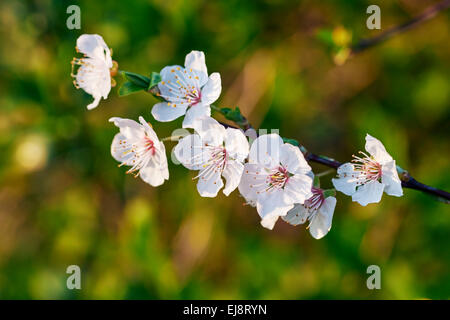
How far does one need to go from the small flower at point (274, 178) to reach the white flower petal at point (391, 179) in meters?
0.19

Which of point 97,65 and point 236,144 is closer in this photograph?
point 236,144

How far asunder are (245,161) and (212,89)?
0.21m

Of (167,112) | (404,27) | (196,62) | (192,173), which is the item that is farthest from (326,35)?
(192,173)

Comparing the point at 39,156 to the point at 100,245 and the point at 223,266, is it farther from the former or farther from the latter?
the point at 223,266

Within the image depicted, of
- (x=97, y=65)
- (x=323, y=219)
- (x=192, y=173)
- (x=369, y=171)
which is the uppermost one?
(x=192, y=173)

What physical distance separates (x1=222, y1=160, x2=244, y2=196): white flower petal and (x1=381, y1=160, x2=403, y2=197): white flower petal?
363 millimetres

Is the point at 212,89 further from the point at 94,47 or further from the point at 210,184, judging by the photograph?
the point at 94,47

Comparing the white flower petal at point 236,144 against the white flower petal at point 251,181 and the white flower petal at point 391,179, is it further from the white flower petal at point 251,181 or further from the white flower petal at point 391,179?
the white flower petal at point 391,179

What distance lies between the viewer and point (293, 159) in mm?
1086

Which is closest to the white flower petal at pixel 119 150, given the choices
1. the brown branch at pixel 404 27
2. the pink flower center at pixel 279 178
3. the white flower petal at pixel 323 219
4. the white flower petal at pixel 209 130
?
the white flower petal at pixel 209 130

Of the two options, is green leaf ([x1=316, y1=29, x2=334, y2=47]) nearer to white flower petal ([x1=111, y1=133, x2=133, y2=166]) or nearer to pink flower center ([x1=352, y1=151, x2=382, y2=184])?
pink flower center ([x1=352, y1=151, x2=382, y2=184])

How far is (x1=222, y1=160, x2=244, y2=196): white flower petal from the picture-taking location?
108cm

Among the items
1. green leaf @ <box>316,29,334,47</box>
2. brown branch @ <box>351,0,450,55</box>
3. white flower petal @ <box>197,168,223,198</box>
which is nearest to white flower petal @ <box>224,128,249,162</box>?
white flower petal @ <box>197,168,223,198</box>
